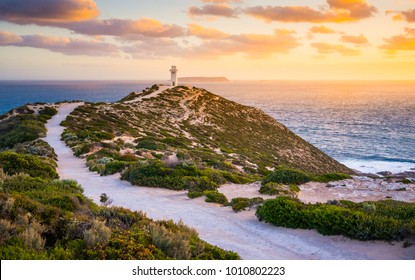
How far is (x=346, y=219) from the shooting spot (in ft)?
33.1

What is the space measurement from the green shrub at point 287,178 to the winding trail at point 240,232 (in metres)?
5.28

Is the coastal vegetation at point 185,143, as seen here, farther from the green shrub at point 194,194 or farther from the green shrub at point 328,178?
the green shrub at point 328,178

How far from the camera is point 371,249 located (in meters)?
9.16

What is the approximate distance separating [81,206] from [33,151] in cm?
1765

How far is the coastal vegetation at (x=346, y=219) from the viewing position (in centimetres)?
959

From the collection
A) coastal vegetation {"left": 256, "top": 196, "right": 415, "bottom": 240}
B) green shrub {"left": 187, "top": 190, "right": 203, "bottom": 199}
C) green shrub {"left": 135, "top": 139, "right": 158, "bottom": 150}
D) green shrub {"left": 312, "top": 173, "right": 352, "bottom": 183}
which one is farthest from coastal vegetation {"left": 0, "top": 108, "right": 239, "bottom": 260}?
green shrub {"left": 135, "top": 139, "right": 158, "bottom": 150}

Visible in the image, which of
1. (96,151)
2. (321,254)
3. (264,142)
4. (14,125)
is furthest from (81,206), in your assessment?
(264,142)

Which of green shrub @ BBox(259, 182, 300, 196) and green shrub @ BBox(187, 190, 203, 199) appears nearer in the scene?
green shrub @ BBox(187, 190, 203, 199)

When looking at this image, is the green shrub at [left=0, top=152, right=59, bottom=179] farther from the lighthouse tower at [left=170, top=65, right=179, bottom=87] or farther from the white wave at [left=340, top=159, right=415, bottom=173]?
the lighthouse tower at [left=170, top=65, right=179, bottom=87]

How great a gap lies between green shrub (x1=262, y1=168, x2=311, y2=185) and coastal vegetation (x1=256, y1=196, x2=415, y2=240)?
633 centimetres

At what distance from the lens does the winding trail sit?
8938mm

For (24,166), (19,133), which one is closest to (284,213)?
(24,166)

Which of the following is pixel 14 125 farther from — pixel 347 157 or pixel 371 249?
pixel 347 157

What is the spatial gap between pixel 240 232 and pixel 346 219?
3.03 m
